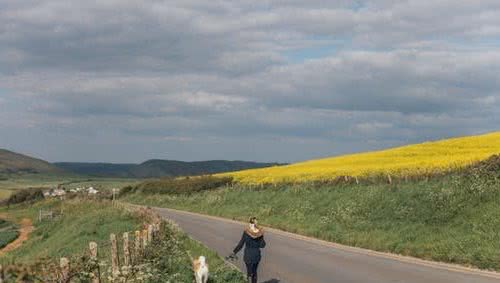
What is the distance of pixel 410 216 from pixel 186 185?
49321 mm

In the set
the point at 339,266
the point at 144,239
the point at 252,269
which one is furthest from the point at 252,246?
the point at 339,266

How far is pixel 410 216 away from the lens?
2908 cm

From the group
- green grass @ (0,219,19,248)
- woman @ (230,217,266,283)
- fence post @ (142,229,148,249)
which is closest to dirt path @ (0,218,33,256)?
green grass @ (0,219,19,248)

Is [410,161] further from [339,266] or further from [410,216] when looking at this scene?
[339,266]

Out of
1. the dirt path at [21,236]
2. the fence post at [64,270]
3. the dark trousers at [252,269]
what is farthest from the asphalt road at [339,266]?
the dirt path at [21,236]

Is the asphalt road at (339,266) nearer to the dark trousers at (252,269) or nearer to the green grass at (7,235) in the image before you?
the dark trousers at (252,269)

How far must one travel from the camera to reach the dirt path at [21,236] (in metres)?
52.8

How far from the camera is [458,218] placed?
26.6m

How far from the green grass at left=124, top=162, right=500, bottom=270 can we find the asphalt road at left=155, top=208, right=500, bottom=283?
872 millimetres

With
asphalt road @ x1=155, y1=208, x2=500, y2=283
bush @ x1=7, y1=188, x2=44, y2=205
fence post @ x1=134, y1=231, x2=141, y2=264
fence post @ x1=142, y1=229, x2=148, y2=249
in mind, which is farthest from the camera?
bush @ x1=7, y1=188, x2=44, y2=205

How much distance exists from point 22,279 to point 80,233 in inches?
1278

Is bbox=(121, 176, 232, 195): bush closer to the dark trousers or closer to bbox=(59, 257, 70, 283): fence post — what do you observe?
the dark trousers

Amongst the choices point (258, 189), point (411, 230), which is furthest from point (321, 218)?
point (258, 189)

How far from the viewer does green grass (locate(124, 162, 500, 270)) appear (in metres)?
23.3
